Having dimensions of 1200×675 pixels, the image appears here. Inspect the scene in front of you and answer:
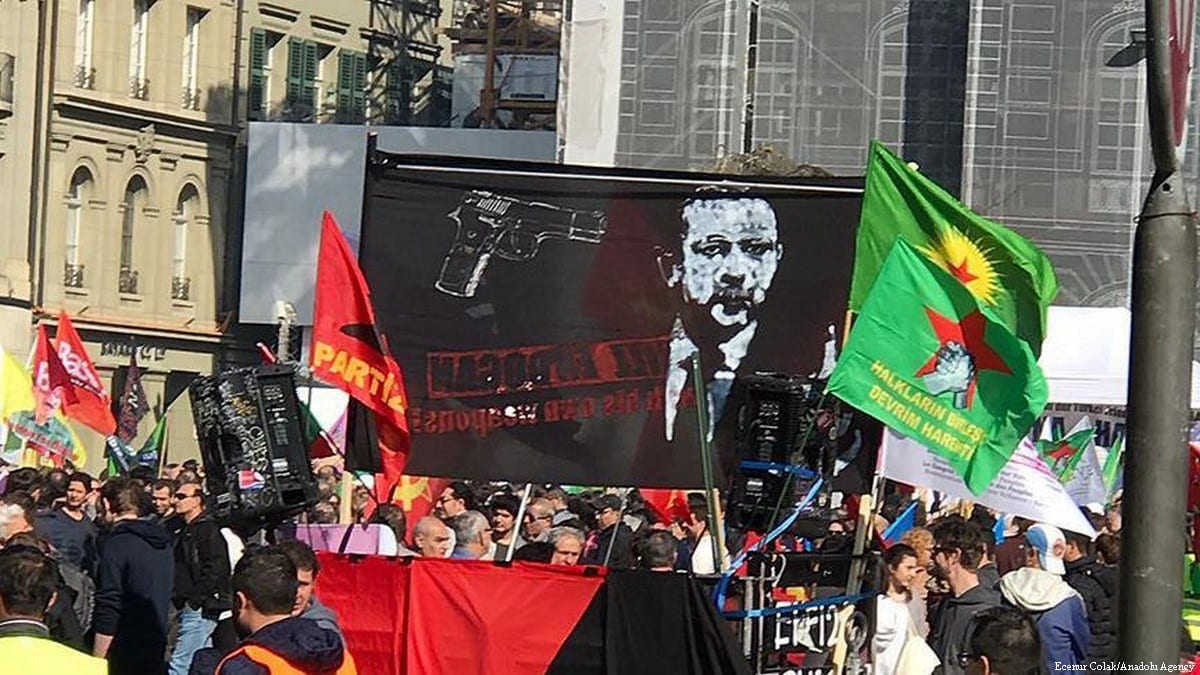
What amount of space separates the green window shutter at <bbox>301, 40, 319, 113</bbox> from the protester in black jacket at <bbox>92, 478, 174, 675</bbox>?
44.6 metres

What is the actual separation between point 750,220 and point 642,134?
27689 mm

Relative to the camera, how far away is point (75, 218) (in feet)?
169

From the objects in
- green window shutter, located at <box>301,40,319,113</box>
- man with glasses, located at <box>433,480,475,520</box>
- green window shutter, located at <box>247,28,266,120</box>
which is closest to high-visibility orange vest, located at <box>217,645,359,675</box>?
man with glasses, located at <box>433,480,475,520</box>

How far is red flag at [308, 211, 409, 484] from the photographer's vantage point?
11.5m

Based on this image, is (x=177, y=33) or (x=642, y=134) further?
(x=177, y=33)

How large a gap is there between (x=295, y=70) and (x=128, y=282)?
6321 mm

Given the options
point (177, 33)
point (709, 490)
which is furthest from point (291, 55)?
point (709, 490)

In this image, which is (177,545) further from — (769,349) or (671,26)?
(671,26)

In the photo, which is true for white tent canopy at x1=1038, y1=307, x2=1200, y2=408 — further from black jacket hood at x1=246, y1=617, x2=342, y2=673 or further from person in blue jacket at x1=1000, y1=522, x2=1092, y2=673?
black jacket hood at x1=246, y1=617, x2=342, y2=673

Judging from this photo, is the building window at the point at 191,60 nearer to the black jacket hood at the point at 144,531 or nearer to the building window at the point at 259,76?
the building window at the point at 259,76

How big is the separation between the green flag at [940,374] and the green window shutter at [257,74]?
150ft

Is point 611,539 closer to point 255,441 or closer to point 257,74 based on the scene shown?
point 255,441

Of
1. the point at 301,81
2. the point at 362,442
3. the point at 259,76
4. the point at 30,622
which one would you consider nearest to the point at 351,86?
the point at 301,81

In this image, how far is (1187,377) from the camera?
15.5 ft
